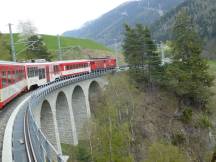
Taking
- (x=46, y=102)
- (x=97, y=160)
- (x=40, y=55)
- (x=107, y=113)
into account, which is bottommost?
(x=97, y=160)

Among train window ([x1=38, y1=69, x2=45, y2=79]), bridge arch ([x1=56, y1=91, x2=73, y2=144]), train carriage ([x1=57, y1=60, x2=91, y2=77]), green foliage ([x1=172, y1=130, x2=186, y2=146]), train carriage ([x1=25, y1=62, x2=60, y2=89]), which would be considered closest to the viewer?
train carriage ([x1=25, y1=62, x2=60, y2=89])

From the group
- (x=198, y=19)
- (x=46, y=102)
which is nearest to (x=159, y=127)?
(x=46, y=102)

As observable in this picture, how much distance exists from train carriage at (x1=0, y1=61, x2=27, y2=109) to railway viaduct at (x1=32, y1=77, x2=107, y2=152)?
83.5 inches

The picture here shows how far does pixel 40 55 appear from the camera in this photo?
64562mm

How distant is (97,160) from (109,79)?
67.8ft

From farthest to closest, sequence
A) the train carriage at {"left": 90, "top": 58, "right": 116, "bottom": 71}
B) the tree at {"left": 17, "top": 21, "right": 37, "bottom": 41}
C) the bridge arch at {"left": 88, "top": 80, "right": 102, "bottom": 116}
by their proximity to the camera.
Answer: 1. the tree at {"left": 17, "top": 21, "right": 37, "bottom": 41}
2. the train carriage at {"left": 90, "top": 58, "right": 116, "bottom": 71}
3. the bridge arch at {"left": 88, "top": 80, "right": 102, "bottom": 116}

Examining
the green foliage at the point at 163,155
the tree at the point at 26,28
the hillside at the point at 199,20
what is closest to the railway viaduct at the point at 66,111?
the green foliage at the point at 163,155

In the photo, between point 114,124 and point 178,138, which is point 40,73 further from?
point 178,138

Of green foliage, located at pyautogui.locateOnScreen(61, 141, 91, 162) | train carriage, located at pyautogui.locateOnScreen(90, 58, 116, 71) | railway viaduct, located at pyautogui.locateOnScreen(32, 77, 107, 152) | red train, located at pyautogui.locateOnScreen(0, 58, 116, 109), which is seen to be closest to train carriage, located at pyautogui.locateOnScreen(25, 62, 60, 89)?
red train, located at pyautogui.locateOnScreen(0, 58, 116, 109)

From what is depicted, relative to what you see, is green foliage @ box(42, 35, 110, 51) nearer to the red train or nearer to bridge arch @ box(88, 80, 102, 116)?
the red train

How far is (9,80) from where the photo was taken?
2352 centimetres

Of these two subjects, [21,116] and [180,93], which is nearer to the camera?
[21,116]

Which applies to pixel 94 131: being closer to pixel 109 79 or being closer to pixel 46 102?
pixel 46 102

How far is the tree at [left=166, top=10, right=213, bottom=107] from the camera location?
54625 mm
